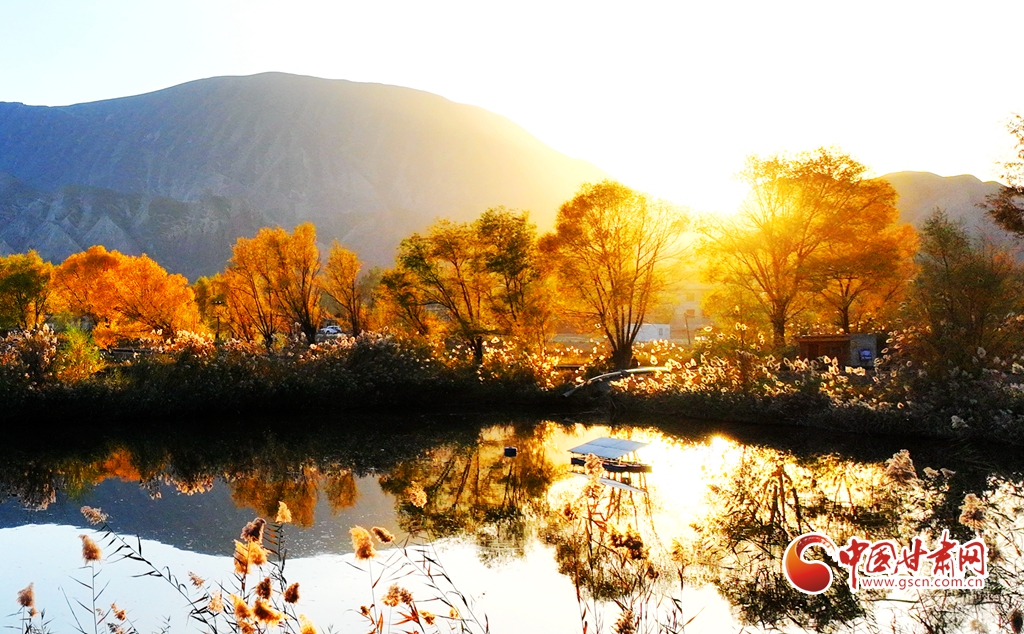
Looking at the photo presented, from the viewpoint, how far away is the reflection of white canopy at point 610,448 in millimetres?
13938

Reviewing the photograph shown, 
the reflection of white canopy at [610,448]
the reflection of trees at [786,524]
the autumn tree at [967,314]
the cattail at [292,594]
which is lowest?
the reflection of trees at [786,524]

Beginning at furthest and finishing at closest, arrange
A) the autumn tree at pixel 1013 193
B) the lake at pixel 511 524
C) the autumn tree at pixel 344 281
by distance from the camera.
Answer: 1. the autumn tree at pixel 344 281
2. the autumn tree at pixel 1013 193
3. the lake at pixel 511 524

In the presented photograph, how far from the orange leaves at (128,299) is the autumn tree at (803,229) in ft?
121

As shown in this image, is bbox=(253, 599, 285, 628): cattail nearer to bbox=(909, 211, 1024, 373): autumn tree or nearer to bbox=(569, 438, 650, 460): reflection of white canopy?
bbox=(569, 438, 650, 460): reflection of white canopy

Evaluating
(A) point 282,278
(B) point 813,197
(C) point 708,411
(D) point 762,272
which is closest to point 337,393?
(C) point 708,411

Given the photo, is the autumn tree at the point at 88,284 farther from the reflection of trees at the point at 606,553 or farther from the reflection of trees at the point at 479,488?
the reflection of trees at the point at 606,553

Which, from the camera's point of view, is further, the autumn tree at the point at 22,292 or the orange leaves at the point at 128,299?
the autumn tree at the point at 22,292

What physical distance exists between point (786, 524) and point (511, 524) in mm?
4108

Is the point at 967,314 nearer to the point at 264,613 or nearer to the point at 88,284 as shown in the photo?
the point at 264,613

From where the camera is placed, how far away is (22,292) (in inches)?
2255

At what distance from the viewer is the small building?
29.7 metres

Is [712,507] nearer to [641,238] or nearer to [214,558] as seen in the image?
[214,558]

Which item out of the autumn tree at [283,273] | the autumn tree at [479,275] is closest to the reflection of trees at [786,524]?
the autumn tree at [479,275]

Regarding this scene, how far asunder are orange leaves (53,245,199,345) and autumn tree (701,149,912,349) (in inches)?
1448
